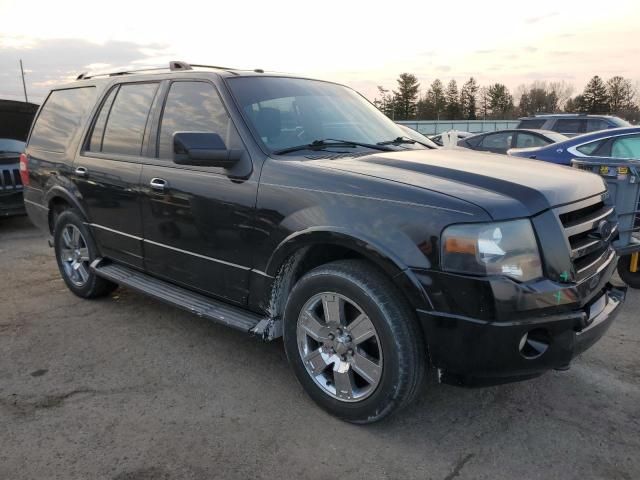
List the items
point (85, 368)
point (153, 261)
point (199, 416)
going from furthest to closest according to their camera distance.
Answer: point (153, 261)
point (85, 368)
point (199, 416)

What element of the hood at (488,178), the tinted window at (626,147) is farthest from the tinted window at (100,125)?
the tinted window at (626,147)

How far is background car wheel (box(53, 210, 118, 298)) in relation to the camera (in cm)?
471

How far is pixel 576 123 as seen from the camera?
1376 centimetres

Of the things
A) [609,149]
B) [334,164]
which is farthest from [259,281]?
[609,149]

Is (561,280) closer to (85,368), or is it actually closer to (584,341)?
(584,341)

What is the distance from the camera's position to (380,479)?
2.48 m

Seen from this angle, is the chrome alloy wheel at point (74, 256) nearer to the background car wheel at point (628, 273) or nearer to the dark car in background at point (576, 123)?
the background car wheel at point (628, 273)

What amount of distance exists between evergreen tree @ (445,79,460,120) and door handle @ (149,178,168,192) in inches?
3014

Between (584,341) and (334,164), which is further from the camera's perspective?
(334,164)

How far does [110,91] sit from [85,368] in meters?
2.27

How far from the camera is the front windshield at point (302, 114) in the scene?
3430 mm

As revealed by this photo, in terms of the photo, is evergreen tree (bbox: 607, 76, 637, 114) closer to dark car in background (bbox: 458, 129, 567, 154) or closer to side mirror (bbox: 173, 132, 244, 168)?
dark car in background (bbox: 458, 129, 567, 154)

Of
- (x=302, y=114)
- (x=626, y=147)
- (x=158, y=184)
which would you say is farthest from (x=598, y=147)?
→ (x=158, y=184)

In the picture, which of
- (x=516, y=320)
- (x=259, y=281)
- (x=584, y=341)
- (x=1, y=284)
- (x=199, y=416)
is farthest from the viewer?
(x=1, y=284)
